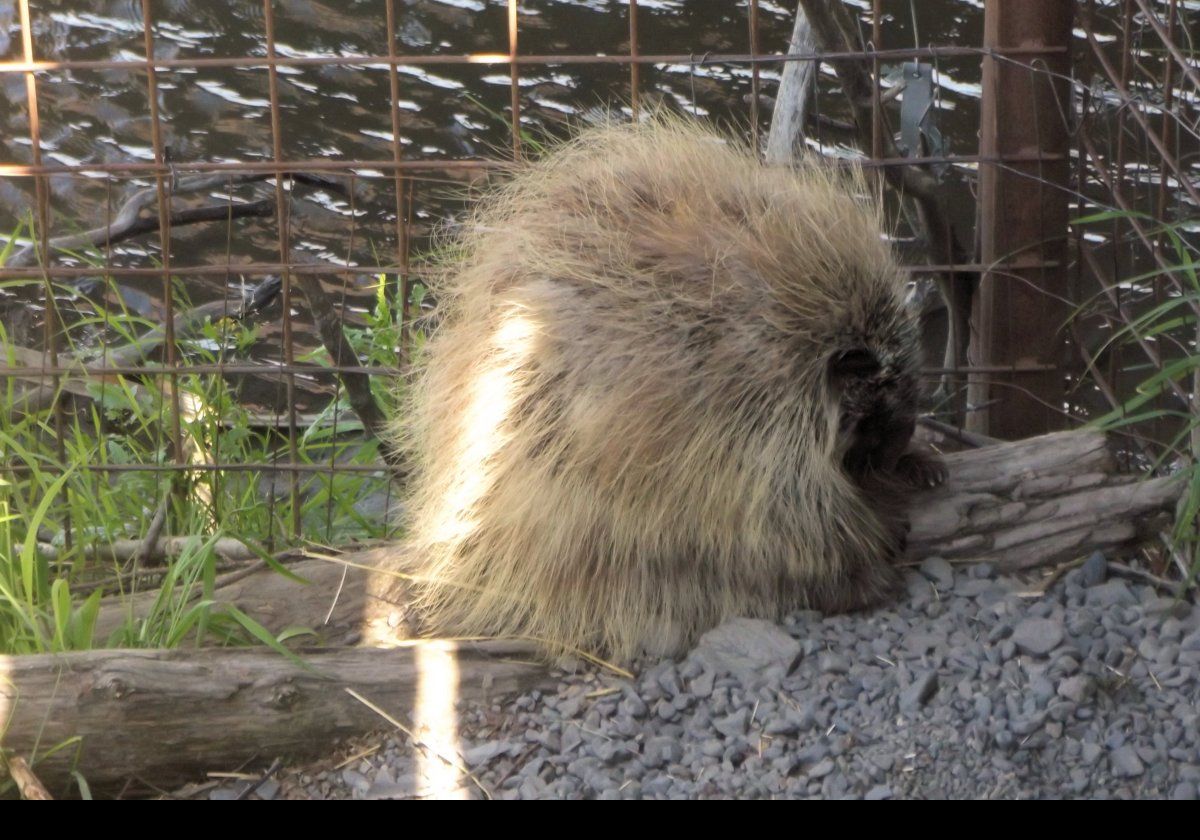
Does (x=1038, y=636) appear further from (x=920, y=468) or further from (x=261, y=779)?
(x=261, y=779)

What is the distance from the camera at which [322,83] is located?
7328 mm

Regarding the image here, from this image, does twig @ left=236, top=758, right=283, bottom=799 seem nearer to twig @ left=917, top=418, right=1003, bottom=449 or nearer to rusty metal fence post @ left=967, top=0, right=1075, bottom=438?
twig @ left=917, top=418, right=1003, bottom=449

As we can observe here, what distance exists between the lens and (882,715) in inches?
101

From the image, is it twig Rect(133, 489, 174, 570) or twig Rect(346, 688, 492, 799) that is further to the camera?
twig Rect(133, 489, 174, 570)

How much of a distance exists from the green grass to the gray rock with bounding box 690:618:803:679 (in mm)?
1019

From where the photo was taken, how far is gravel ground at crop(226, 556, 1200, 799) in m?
2.41

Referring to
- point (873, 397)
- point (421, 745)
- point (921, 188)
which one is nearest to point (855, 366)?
point (873, 397)

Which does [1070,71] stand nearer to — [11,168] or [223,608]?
[223,608]

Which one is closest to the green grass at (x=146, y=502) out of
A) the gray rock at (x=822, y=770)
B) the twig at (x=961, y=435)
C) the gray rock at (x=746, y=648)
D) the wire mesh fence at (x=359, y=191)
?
the wire mesh fence at (x=359, y=191)

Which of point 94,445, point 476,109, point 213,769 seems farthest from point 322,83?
point 213,769

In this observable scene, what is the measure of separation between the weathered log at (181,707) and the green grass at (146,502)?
164 mm

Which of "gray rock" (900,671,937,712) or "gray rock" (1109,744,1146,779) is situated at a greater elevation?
"gray rock" (900,671,937,712)

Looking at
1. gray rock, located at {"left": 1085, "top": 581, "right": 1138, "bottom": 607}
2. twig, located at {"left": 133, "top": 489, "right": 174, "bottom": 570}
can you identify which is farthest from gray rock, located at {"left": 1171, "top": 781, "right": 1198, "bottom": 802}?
twig, located at {"left": 133, "top": 489, "right": 174, "bottom": 570}
